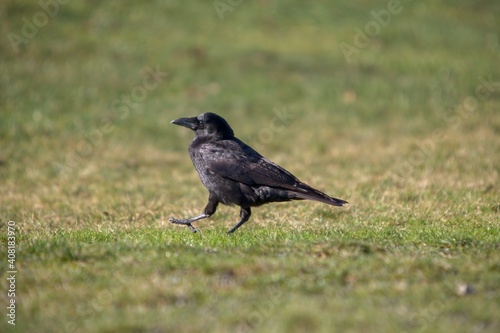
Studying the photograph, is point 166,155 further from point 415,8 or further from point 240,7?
point 415,8

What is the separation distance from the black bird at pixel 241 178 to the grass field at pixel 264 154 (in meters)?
0.42

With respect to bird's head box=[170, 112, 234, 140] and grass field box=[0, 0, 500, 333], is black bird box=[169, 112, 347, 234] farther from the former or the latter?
grass field box=[0, 0, 500, 333]

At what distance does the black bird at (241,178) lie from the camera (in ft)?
29.5

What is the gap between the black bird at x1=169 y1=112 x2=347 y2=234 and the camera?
900cm

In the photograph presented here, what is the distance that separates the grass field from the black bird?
42 cm

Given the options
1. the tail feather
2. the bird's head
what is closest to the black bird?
the tail feather

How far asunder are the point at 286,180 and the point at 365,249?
2.02m

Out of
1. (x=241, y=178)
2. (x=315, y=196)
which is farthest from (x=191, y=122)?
(x=315, y=196)

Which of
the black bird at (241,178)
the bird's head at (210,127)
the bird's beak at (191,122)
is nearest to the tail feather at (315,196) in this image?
the black bird at (241,178)

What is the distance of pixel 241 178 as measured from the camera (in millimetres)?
9203

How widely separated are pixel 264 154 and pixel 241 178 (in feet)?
27.1

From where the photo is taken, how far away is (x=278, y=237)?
8.12 meters

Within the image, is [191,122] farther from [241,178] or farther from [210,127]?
[241,178]

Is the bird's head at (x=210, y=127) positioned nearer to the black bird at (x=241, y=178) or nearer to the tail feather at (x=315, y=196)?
the black bird at (x=241, y=178)
